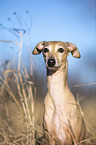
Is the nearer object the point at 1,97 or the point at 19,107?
the point at 19,107

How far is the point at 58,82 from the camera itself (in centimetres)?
327

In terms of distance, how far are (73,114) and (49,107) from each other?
384 millimetres

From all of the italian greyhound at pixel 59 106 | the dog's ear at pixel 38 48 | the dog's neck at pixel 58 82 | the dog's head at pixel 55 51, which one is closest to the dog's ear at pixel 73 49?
the dog's head at pixel 55 51

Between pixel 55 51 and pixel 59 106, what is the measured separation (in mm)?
855

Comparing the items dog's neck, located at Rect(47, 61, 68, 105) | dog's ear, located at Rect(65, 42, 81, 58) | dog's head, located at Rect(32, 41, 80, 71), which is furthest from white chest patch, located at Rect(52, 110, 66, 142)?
dog's ear, located at Rect(65, 42, 81, 58)

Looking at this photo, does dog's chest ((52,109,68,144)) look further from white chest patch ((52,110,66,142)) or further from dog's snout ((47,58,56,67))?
dog's snout ((47,58,56,67))

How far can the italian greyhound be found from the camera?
3.12 meters

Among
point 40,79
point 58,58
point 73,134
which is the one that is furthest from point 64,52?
point 73,134

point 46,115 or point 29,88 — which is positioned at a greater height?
point 29,88

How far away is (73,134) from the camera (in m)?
3.10

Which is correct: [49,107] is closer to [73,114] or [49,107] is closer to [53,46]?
[73,114]

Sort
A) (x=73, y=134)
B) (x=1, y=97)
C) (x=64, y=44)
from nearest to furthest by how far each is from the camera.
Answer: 1. (x=73, y=134)
2. (x=64, y=44)
3. (x=1, y=97)

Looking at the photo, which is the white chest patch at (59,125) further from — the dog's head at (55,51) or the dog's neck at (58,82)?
the dog's head at (55,51)

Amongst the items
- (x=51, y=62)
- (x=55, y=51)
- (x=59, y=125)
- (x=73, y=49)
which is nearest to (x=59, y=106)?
(x=59, y=125)
